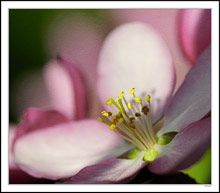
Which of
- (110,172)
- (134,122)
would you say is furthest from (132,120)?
(110,172)

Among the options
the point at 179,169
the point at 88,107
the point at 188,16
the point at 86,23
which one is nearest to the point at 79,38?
the point at 86,23

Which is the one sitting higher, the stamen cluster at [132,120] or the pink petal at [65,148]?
the stamen cluster at [132,120]

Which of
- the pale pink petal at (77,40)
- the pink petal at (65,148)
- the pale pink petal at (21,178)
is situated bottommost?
the pale pink petal at (21,178)

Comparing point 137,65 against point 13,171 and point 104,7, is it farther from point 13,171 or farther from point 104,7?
point 13,171

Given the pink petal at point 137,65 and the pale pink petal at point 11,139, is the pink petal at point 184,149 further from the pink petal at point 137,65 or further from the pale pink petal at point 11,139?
the pale pink petal at point 11,139

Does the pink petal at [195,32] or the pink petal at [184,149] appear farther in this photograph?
the pink petal at [195,32]

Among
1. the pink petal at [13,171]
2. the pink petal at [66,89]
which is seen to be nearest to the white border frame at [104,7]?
the pink petal at [13,171]

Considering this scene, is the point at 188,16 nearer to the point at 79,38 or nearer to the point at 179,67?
the point at 179,67

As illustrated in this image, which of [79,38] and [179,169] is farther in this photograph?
[79,38]
